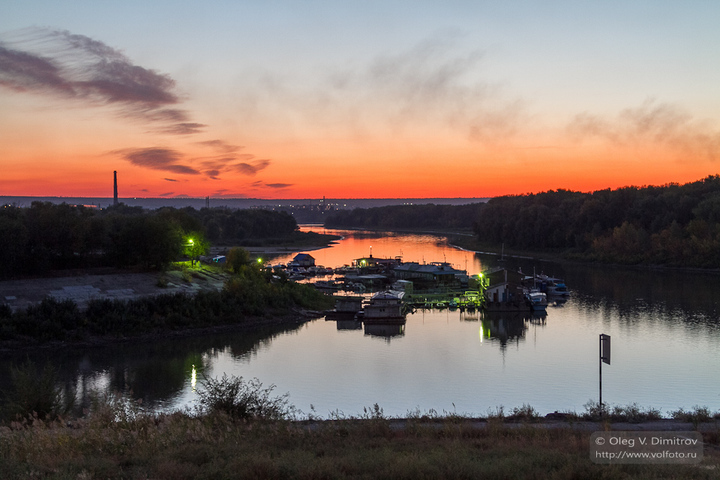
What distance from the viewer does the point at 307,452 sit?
7.86m

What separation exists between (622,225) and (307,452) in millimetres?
61310

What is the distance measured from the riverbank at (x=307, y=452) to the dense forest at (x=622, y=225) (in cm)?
4972

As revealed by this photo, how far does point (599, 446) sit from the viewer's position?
27.0 feet

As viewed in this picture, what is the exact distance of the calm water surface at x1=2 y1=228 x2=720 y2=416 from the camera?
16.9 m

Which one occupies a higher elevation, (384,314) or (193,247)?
(193,247)

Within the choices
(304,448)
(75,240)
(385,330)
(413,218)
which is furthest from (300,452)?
(413,218)

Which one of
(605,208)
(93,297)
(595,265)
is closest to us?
(93,297)

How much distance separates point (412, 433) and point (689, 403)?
Answer: 10.1 m

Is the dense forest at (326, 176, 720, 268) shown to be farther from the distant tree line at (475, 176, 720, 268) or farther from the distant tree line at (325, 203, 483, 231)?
the distant tree line at (325, 203, 483, 231)

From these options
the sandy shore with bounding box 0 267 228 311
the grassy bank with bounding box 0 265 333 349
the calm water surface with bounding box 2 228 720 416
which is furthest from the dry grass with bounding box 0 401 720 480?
the sandy shore with bounding box 0 267 228 311

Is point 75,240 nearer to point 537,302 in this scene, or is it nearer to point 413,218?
point 537,302

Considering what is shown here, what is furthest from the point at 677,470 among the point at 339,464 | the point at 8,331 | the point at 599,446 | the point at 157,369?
the point at 8,331

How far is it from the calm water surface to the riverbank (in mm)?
5640

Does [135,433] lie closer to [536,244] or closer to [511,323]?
[511,323]
